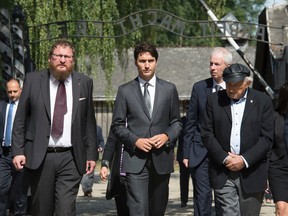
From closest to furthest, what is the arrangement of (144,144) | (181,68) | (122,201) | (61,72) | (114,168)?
(61,72) < (144,144) < (114,168) < (122,201) < (181,68)

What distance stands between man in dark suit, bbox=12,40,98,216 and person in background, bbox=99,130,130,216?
575mm

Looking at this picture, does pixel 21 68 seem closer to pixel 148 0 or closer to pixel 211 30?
pixel 211 30

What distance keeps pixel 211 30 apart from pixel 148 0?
174 inches

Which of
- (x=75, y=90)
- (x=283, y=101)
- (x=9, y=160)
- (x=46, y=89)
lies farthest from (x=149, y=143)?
(x=9, y=160)

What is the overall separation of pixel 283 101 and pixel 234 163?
1181 millimetres

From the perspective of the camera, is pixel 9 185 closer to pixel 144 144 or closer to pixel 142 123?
pixel 142 123

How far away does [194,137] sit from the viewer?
39.0ft

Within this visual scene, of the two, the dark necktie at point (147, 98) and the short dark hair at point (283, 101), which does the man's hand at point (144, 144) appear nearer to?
the dark necktie at point (147, 98)

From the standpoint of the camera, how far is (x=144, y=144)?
9.98m

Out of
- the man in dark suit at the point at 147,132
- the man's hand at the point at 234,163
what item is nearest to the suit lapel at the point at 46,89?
the man in dark suit at the point at 147,132

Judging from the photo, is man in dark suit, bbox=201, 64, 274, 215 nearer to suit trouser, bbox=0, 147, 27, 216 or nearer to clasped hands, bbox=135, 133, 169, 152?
clasped hands, bbox=135, 133, 169, 152

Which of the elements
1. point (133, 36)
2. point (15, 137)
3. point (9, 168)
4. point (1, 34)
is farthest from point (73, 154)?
point (133, 36)

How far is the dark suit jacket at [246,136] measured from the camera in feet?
31.3

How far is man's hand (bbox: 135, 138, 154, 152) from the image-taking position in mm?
9977
